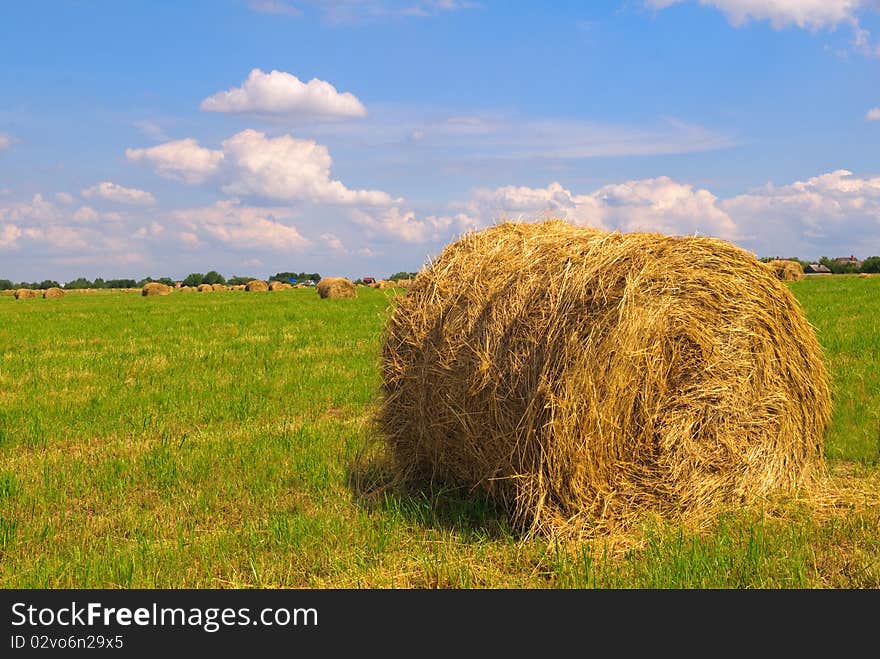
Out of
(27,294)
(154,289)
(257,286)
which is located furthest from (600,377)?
(27,294)

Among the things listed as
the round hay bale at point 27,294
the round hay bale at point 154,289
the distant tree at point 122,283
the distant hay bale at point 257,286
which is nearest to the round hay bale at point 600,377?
the round hay bale at point 154,289

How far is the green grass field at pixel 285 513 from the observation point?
16.6 feet

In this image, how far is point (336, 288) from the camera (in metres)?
36.8

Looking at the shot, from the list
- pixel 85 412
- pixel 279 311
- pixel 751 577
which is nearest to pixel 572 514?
pixel 751 577

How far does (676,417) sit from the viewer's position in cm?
616

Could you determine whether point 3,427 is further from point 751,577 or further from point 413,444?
point 751,577

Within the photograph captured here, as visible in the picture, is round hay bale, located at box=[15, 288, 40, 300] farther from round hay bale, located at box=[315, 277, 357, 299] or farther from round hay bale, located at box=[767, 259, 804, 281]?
round hay bale, located at box=[767, 259, 804, 281]

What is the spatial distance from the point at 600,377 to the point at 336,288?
105 feet

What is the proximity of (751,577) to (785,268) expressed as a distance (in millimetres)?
41336

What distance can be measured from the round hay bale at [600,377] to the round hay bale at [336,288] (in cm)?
2979

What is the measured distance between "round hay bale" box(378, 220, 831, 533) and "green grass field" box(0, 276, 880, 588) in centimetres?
38

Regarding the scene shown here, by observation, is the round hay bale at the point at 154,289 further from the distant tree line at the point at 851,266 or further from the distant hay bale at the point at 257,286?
the distant tree line at the point at 851,266

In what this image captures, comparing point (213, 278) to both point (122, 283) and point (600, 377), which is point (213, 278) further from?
point (600, 377)

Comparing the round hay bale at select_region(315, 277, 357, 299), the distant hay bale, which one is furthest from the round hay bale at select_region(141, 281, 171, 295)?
the round hay bale at select_region(315, 277, 357, 299)
